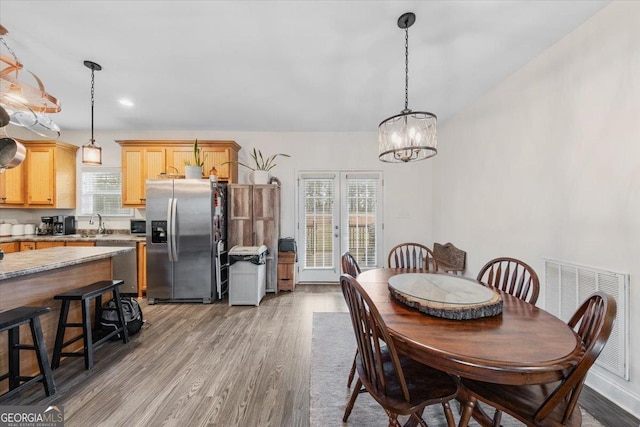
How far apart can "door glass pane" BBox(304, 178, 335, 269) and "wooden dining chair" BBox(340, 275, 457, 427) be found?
3184 mm

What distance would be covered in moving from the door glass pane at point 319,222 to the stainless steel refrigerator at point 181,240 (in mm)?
1623

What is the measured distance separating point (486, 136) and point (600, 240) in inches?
65.8

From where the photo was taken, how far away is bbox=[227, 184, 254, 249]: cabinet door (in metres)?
4.03

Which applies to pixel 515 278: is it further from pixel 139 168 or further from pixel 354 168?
pixel 139 168

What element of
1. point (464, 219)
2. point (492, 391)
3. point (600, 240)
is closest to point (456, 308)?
point (492, 391)

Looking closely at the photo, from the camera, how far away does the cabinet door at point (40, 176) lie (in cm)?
395

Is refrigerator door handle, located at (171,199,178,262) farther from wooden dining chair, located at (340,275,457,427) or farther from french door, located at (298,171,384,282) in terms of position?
wooden dining chair, located at (340,275,457,427)

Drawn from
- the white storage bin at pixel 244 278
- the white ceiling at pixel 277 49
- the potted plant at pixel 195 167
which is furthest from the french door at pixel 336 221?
the potted plant at pixel 195 167

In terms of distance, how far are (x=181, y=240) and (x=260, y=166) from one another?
5.69 ft

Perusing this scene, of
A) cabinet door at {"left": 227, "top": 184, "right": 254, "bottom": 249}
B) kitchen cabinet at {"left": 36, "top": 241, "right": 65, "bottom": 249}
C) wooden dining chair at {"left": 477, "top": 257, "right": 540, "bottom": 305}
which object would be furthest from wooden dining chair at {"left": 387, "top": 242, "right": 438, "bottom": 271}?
kitchen cabinet at {"left": 36, "top": 241, "right": 65, "bottom": 249}

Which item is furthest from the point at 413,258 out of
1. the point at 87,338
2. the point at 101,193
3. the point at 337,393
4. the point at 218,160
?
the point at 101,193

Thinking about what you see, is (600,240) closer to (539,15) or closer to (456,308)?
(456,308)

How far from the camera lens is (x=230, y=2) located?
68.8 inches

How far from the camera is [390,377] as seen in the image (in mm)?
1320
